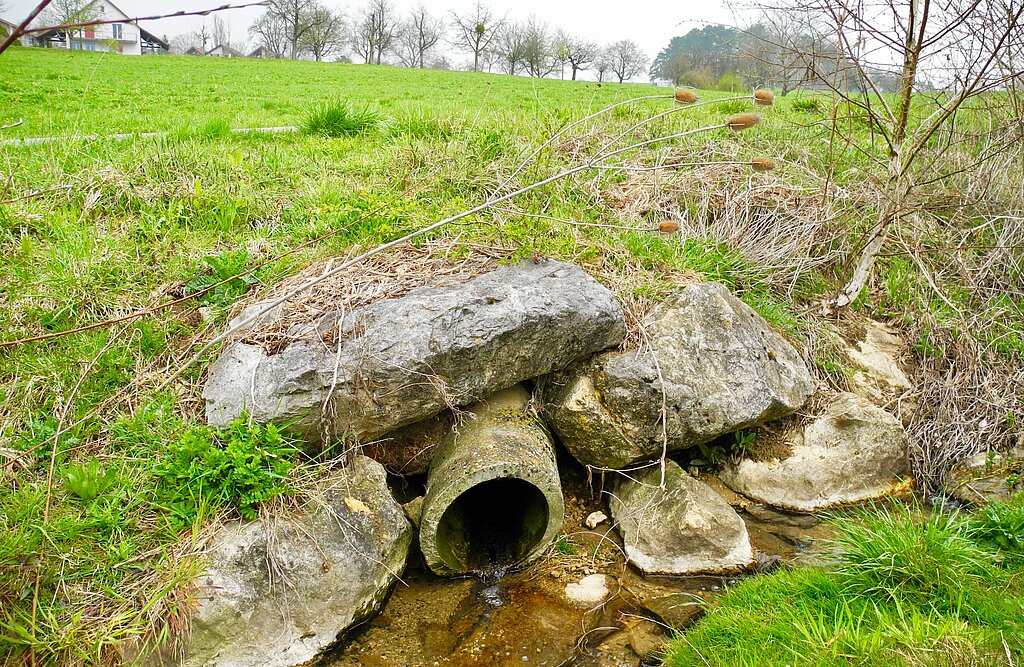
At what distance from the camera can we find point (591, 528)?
469 cm

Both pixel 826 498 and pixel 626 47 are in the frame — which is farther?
pixel 626 47

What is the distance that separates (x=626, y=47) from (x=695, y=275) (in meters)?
56.2

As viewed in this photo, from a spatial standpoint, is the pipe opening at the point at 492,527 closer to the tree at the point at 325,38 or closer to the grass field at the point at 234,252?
the grass field at the point at 234,252

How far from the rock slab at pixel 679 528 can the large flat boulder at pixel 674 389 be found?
0.85ft

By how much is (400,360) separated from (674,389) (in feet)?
5.95

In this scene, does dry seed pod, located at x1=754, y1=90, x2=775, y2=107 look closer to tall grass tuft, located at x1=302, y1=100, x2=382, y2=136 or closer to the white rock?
the white rock

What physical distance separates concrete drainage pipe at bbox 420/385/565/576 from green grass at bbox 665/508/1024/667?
1.12 metres

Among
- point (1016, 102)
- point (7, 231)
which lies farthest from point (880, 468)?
point (7, 231)

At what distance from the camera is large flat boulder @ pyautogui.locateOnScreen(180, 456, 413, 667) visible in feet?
11.1

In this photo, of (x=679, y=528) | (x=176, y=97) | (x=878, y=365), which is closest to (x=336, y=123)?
(x=176, y=97)

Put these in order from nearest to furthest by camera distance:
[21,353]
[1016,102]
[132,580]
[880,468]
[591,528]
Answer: [132,580], [21,353], [591,528], [880,468], [1016,102]

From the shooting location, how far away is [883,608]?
308 centimetres

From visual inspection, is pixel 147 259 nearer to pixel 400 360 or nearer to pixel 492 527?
pixel 400 360

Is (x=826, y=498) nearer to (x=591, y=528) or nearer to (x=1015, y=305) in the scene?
(x=591, y=528)
